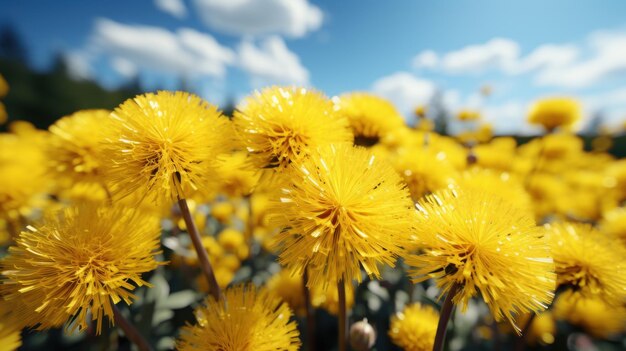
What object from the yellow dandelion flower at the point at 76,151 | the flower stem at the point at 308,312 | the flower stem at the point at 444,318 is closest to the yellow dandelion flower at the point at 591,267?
the flower stem at the point at 444,318

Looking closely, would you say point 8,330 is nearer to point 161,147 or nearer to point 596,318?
point 161,147

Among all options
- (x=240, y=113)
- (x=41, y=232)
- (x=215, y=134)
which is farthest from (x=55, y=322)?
(x=240, y=113)

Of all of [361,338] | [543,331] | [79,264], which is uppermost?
[79,264]

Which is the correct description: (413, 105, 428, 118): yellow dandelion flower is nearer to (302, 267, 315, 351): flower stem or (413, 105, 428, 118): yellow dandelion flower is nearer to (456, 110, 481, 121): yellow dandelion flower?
(456, 110, 481, 121): yellow dandelion flower

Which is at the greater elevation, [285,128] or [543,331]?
[285,128]

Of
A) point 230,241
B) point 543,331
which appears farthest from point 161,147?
point 543,331

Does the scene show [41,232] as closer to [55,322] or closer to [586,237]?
[55,322]
